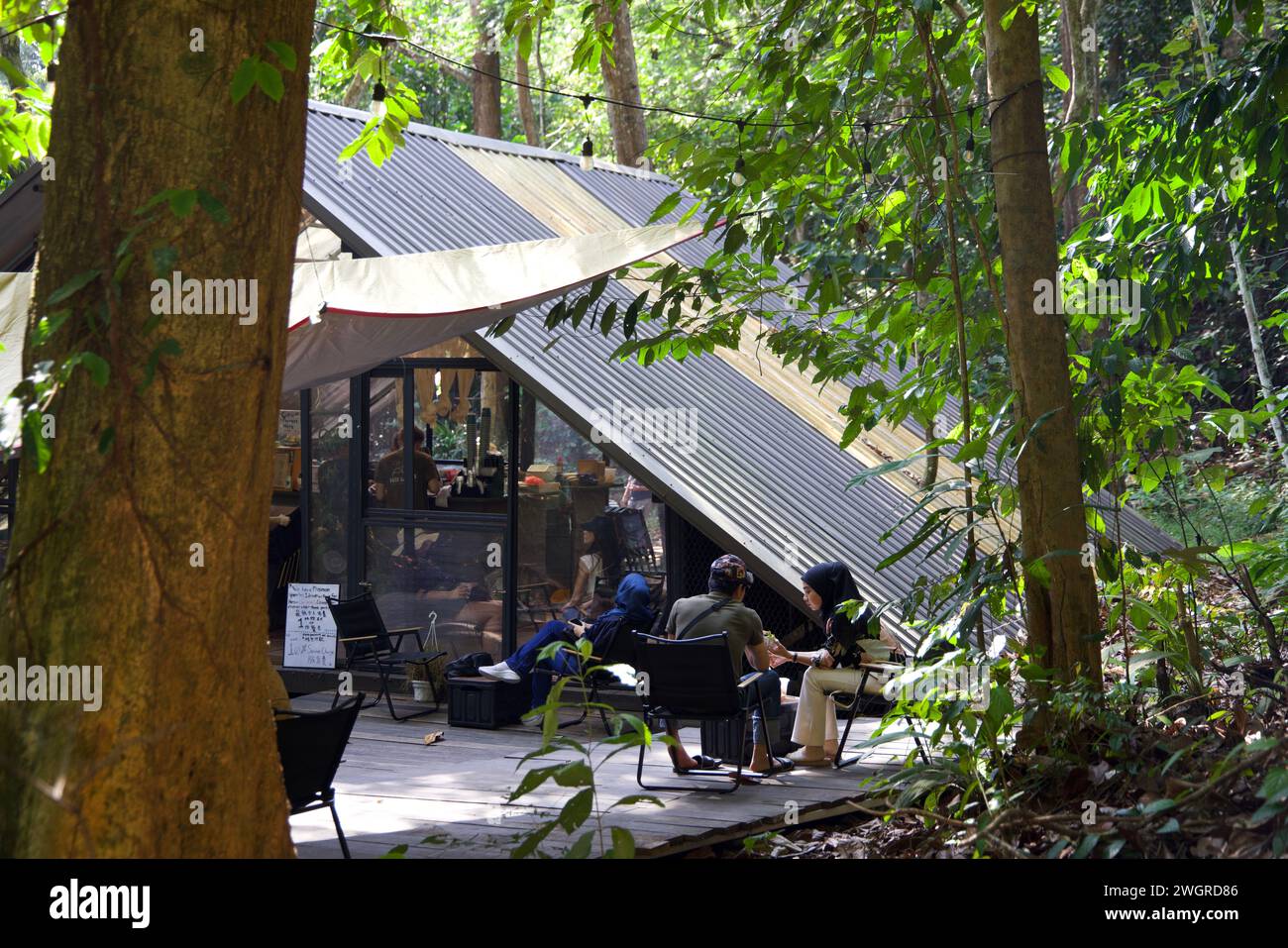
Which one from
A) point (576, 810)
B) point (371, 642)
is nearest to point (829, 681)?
point (371, 642)

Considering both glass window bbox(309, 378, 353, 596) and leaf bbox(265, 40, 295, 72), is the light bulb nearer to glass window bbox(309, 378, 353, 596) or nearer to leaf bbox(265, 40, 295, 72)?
leaf bbox(265, 40, 295, 72)

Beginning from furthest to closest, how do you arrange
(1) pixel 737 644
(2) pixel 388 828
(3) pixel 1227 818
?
(1) pixel 737 644, (2) pixel 388 828, (3) pixel 1227 818

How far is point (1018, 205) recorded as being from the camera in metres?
4.45

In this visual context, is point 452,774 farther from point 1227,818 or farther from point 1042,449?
point 1227,818

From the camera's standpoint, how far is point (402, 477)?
8883 millimetres

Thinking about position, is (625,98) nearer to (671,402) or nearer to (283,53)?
(671,402)

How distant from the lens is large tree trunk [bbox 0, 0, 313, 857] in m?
2.49

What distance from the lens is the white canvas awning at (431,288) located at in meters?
6.27

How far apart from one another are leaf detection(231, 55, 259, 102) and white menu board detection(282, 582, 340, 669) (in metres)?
6.62

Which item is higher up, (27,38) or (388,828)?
(27,38)

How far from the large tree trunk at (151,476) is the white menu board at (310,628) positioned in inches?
248

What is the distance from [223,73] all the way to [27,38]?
203 cm

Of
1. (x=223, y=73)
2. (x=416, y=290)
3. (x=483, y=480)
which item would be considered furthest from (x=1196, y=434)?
(x=223, y=73)

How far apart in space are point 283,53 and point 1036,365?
277 centimetres
